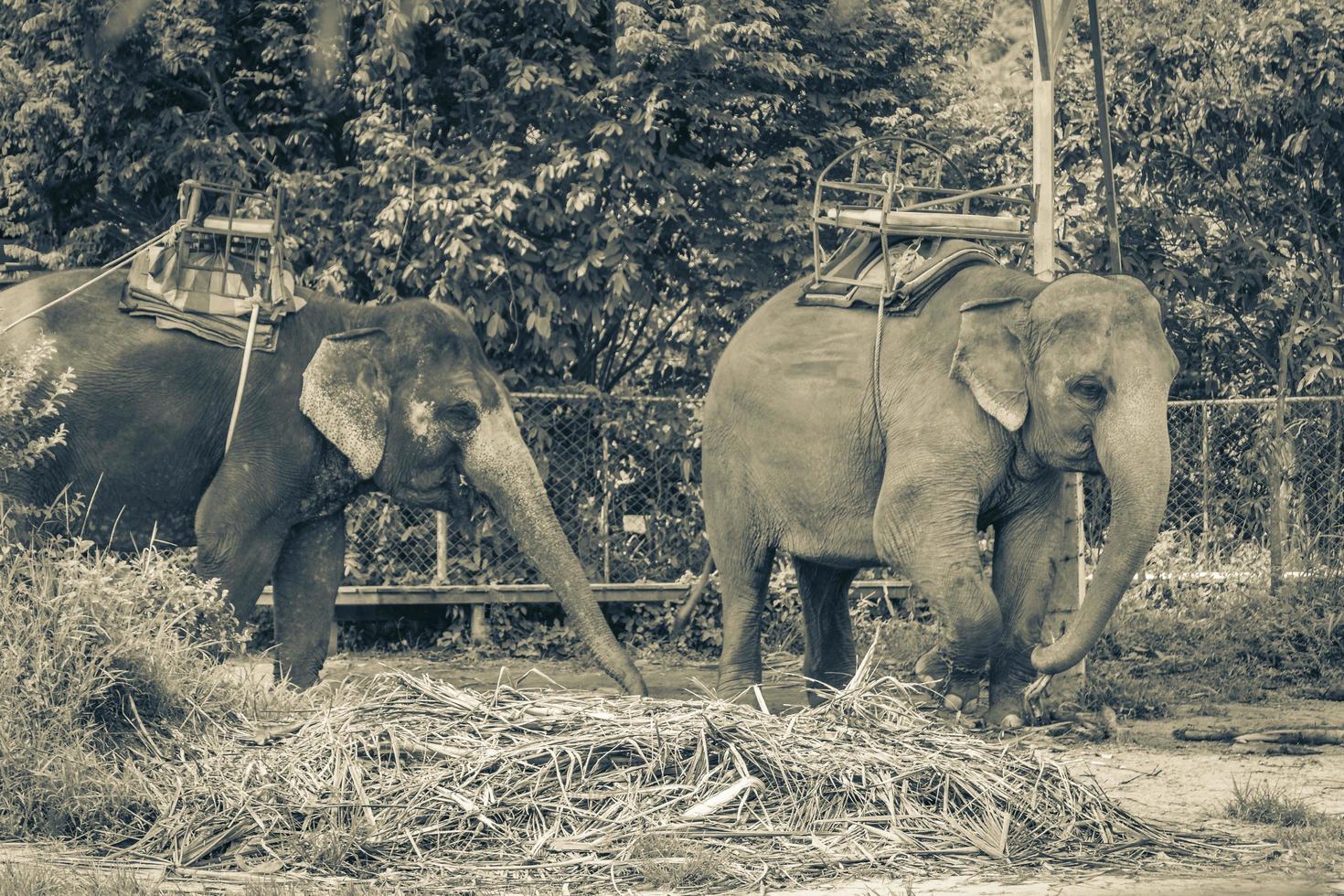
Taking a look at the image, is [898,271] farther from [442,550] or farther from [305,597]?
[442,550]

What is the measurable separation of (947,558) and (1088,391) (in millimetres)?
982

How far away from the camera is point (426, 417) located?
31.3 feet

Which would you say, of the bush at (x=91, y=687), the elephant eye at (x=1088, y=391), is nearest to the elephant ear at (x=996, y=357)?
the elephant eye at (x=1088, y=391)

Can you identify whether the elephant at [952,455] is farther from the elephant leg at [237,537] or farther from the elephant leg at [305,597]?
the elephant leg at [237,537]

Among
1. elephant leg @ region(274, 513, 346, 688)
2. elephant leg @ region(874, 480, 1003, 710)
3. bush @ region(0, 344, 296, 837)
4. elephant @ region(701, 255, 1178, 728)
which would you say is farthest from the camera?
elephant leg @ region(274, 513, 346, 688)

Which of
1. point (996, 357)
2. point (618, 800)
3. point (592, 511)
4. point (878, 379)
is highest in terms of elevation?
point (996, 357)

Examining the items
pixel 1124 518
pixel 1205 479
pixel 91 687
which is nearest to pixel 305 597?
pixel 91 687

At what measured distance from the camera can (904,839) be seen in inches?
237

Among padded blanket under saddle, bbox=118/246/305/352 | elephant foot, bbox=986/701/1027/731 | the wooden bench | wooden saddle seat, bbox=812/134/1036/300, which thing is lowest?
the wooden bench

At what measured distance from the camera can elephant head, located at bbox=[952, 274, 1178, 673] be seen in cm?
780

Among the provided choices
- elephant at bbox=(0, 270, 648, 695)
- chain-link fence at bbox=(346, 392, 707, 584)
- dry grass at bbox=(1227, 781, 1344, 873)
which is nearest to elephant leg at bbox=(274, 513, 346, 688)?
elephant at bbox=(0, 270, 648, 695)

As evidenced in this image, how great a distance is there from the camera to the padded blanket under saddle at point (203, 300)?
9625 millimetres

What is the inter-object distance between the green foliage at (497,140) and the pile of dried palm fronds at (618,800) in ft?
19.8

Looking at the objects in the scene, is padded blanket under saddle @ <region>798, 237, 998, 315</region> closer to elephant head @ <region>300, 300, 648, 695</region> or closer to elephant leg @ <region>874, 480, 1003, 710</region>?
elephant leg @ <region>874, 480, 1003, 710</region>
